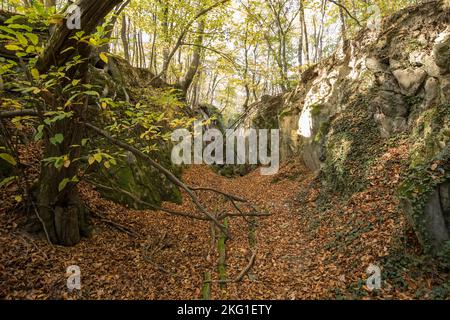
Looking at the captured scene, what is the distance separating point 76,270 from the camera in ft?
14.9

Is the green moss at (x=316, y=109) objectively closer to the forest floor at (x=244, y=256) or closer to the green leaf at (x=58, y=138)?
the forest floor at (x=244, y=256)

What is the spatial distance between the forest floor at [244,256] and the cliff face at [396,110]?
658mm

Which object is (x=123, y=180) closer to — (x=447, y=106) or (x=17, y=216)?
(x=17, y=216)

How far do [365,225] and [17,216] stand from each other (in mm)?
7128

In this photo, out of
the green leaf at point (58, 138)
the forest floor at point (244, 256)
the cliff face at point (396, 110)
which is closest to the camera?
the green leaf at point (58, 138)

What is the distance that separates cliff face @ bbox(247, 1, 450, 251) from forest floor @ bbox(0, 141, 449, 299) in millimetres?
658

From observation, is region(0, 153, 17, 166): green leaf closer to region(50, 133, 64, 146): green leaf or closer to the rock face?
region(50, 133, 64, 146): green leaf

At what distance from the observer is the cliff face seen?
4816 millimetres

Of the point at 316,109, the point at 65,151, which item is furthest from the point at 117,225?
the point at 316,109

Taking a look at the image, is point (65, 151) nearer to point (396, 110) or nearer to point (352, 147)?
point (352, 147)

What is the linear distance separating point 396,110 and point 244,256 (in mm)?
6628

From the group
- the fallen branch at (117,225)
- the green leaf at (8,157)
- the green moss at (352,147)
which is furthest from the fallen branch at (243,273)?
the green leaf at (8,157)

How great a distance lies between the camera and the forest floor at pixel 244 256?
435 centimetres
